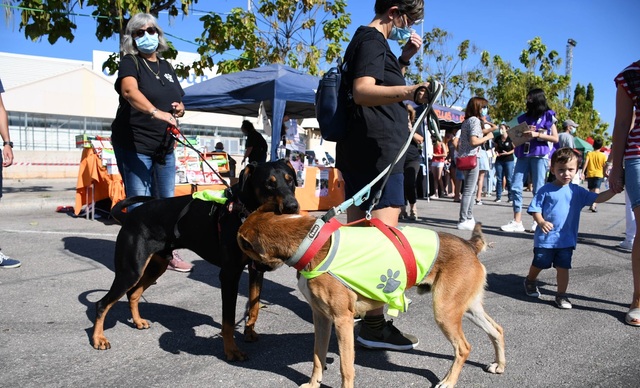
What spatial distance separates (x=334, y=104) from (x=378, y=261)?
1.14 m

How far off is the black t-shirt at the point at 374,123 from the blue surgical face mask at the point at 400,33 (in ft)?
0.52

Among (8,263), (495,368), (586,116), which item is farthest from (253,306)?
(586,116)

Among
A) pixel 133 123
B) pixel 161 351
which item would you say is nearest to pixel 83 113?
pixel 133 123

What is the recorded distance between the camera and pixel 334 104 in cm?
318

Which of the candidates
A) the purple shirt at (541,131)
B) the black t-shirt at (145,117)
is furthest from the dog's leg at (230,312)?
the purple shirt at (541,131)

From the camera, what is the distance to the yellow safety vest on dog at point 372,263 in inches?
100

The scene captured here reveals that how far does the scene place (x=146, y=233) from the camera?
3.42 m

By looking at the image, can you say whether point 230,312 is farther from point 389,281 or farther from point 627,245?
point 627,245

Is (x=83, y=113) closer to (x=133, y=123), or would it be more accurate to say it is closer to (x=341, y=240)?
(x=133, y=123)

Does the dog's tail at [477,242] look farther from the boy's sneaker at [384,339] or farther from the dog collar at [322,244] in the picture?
the boy's sneaker at [384,339]

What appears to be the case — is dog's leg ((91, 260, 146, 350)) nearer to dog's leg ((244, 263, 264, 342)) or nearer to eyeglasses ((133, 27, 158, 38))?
dog's leg ((244, 263, 264, 342))

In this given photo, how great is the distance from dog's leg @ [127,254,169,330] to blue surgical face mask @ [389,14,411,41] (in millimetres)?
2392

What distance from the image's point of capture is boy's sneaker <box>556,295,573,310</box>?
4.17m

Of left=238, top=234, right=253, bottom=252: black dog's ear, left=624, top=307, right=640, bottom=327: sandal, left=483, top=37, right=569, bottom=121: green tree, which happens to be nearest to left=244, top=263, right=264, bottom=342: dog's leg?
left=238, top=234, right=253, bottom=252: black dog's ear
